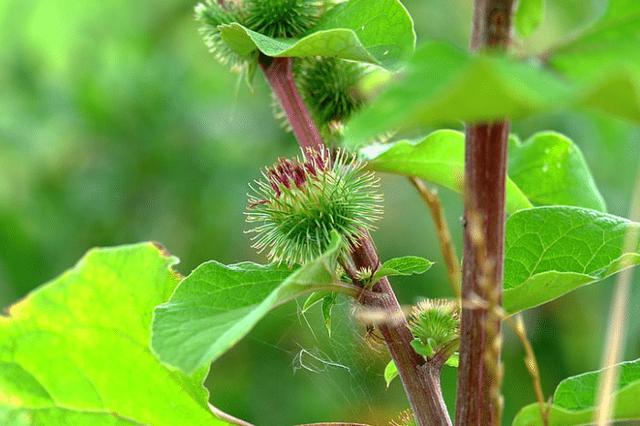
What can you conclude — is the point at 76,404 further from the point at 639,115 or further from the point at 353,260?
the point at 639,115

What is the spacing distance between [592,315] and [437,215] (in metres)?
2.44

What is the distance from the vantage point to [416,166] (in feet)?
3.35

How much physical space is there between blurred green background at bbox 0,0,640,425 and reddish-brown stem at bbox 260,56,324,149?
174cm

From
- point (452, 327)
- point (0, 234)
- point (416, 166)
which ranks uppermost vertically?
point (416, 166)

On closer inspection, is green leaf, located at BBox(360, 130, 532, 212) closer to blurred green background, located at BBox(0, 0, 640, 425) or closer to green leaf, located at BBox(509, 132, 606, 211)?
green leaf, located at BBox(509, 132, 606, 211)

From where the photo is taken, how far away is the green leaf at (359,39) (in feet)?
2.75

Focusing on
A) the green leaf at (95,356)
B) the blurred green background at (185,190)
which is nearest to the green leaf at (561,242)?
the green leaf at (95,356)

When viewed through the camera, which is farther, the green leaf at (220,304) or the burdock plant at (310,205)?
the burdock plant at (310,205)

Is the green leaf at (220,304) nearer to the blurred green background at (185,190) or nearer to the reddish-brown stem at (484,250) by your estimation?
the reddish-brown stem at (484,250)

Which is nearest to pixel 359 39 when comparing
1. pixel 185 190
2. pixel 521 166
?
pixel 521 166

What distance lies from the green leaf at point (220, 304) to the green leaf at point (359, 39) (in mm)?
161

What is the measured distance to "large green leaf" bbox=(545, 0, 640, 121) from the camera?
52cm

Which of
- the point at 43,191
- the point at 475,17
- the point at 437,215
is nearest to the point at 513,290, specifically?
the point at 437,215

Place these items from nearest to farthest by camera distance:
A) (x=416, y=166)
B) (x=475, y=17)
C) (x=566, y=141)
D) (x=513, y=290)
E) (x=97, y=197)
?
(x=475, y=17)
(x=513, y=290)
(x=416, y=166)
(x=566, y=141)
(x=97, y=197)
